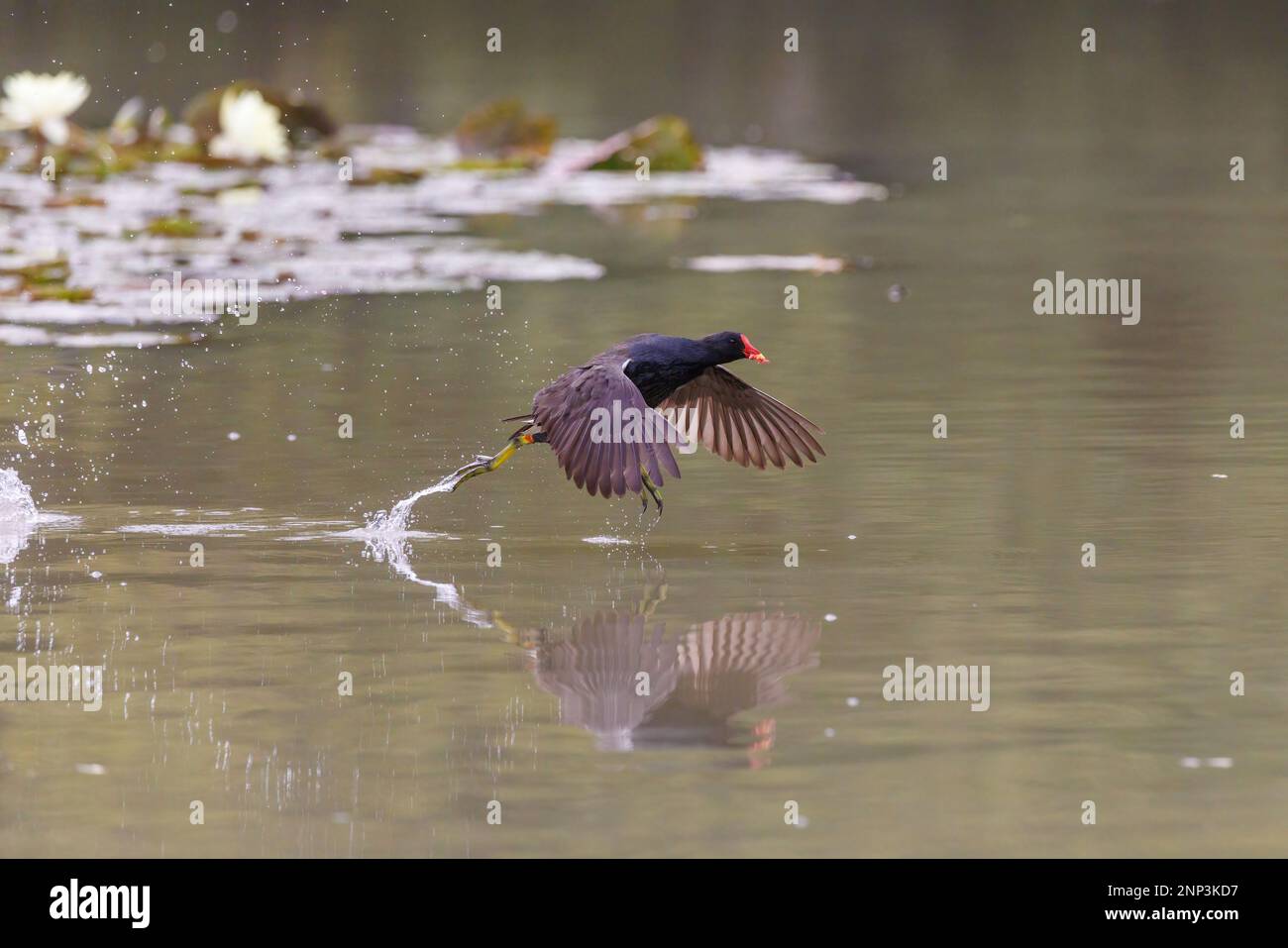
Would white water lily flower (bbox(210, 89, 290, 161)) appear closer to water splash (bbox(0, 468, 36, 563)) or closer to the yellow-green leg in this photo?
water splash (bbox(0, 468, 36, 563))

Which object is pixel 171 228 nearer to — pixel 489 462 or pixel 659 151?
pixel 659 151

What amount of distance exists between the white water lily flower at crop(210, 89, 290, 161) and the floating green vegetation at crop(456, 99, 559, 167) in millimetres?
2530

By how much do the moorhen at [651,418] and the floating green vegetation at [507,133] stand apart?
16235 millimetres

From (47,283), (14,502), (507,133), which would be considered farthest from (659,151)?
(14,502)

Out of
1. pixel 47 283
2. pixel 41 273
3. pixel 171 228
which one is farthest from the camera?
pixel 171 228

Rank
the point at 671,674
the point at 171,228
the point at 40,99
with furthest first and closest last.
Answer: the point at 40,99, the point at 171,228, the point at 671,674

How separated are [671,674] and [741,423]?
340 cm

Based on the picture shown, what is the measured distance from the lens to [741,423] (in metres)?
11.2

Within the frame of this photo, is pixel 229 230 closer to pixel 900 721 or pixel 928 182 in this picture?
pixel 928 182

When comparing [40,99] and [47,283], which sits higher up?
[40,99]

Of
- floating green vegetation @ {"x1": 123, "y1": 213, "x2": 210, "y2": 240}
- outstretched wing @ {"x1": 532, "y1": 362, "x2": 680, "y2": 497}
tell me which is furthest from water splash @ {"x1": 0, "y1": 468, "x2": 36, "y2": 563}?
floating green vegetation @ {"x1": 123, "y1": 213, "x2": 210, "y2": 240}

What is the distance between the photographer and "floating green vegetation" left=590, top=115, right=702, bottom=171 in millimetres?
26172

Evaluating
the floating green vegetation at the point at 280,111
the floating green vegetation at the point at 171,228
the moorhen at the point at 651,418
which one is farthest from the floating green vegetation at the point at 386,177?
the moorhen at the point at 651,418

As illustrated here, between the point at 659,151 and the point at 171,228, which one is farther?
the point at 659,151
